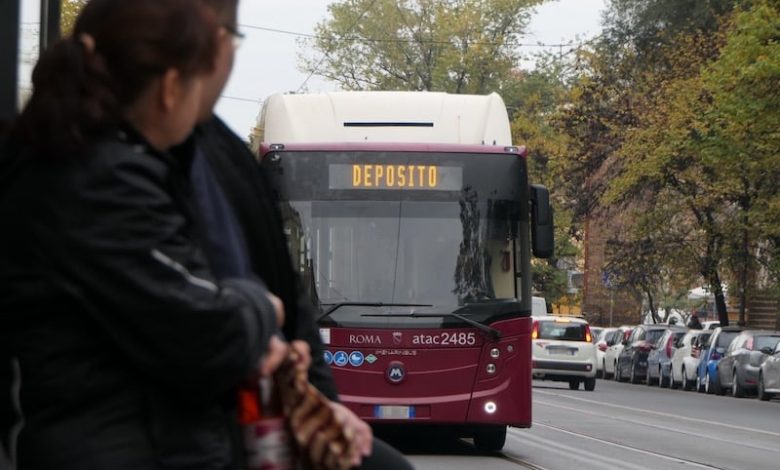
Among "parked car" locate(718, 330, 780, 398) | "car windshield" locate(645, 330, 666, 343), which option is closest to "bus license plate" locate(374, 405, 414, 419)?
"parked car" locate(718, 330, 780, 398)

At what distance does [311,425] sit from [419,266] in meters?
12.0

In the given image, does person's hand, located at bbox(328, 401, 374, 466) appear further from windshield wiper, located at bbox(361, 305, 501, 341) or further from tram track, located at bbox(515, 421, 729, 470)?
tram track, located at bbox(515, 421, 729, 470)

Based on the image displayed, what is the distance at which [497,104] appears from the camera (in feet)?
50.4

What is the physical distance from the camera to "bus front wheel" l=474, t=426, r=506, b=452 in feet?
52.0

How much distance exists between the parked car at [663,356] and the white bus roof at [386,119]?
30036mm

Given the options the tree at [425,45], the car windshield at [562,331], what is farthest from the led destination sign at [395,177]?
the tree at [425,45]

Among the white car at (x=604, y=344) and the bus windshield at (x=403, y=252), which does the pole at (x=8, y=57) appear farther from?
the white car at (x=604, y=344)

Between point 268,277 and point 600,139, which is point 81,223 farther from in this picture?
point 600,139

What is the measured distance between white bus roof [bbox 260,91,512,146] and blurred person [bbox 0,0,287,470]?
40.9 ft

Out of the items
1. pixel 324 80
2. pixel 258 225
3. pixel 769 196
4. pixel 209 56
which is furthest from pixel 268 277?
pixel 324 80

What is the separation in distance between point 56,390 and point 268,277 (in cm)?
55

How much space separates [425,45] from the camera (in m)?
65.0

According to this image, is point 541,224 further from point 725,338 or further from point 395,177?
point 725,338

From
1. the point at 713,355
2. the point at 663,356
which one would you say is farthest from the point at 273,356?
the point at 663,356
